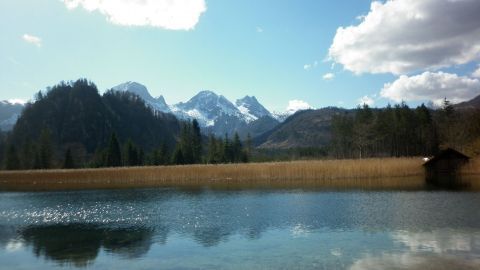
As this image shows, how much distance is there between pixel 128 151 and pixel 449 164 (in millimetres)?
83580

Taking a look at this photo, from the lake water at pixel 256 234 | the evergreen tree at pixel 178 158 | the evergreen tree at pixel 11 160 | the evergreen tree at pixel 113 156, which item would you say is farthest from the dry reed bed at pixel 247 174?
the evergreen tree at pixel 11 160

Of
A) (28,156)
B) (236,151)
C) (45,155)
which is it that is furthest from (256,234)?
(28,156)

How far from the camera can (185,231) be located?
80.3ft

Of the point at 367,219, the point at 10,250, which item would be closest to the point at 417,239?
the point at 367,219

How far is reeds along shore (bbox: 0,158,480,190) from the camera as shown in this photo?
61.6m

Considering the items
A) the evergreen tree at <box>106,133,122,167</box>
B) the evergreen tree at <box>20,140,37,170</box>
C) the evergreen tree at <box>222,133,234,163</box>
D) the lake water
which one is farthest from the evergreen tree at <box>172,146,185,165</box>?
the lake water

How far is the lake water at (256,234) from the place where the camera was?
16812 millimetres

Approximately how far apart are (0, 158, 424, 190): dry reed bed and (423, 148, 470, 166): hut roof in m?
1.90

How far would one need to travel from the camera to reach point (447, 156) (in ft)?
220

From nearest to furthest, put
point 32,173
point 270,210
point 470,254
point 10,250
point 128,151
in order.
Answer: point 470,254, point 10,250, point 270,210, point 32,173, point 128,151

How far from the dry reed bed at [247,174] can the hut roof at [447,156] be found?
1.90 m

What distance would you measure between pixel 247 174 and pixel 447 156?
1285 inches

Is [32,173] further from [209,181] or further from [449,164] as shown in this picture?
[449,164]

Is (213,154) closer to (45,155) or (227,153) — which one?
(227,153)
